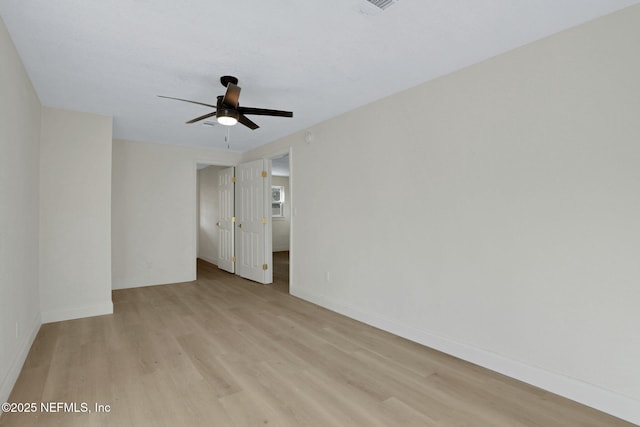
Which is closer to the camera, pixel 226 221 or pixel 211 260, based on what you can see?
pixel 226 221

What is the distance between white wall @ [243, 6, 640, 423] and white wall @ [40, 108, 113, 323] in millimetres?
3178

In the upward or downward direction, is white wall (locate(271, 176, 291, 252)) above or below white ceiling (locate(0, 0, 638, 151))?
below

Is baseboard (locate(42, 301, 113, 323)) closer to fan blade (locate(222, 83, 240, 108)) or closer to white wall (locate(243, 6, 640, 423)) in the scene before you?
fan blade (locate(222, 83, 240, 108))

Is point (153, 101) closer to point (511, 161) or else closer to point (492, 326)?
point (511, 161)

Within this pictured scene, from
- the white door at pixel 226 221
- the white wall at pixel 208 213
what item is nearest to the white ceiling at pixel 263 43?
the white door at pixel 226 221

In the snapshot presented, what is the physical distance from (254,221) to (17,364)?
3.61m

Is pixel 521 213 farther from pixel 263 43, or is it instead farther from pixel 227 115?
pixel 227 115

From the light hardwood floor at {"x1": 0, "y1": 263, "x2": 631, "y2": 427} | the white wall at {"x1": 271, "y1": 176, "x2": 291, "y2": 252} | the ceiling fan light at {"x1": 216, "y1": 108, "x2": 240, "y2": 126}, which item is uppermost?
the ceiling fan light at {"x1": 216, "y1": 108, "x2": 240, "y2": 126}

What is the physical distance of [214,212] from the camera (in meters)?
7.40

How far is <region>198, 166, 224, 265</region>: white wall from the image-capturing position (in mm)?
7375

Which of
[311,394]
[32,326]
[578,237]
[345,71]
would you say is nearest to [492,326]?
[578,237]

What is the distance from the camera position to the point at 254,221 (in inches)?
224

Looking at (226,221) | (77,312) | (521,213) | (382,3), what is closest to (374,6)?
(382,3)

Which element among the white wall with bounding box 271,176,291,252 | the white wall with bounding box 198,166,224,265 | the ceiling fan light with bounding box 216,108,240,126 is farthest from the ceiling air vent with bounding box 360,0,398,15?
the white wall with bounding box 271,176,291,252
